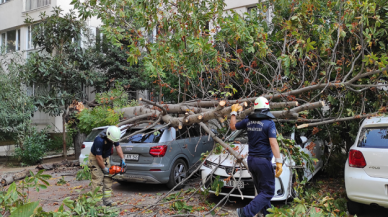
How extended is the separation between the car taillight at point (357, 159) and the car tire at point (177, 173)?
3697 millimetres

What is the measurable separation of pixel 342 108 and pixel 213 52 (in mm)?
3114

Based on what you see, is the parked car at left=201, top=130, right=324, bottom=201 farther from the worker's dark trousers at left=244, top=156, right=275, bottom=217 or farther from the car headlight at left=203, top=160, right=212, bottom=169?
the worker's dark trousers at left=244, top=156, right=275, bottom=217

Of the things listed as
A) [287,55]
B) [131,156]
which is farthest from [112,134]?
[287,55]

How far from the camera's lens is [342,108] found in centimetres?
639

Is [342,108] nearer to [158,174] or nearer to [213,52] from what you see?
[213,52]

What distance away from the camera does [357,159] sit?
4.58 m

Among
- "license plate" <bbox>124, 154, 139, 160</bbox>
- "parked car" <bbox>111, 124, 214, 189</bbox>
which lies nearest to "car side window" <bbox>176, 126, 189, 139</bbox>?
"parked car" <bbox>111, 124, 214, 189</bbox>

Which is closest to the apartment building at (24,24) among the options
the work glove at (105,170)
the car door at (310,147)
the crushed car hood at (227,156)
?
the work glove at (105,170)

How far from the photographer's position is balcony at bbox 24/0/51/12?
15867 mm

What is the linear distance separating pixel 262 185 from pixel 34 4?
17.3 metres

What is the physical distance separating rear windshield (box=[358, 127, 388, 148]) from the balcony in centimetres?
1640

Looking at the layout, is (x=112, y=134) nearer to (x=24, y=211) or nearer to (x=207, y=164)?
(x=207, y=164)

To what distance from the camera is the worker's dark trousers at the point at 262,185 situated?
4.04 m

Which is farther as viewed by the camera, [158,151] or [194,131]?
[194,131]
